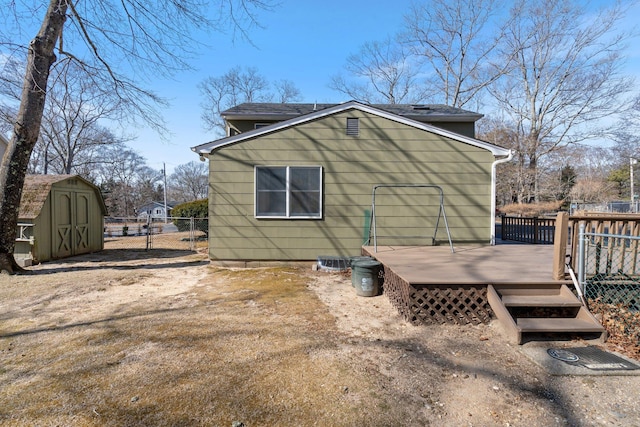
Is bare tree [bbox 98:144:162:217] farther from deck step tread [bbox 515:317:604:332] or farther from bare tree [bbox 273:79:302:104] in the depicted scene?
deck step tread [bbox 515:317:604:332]

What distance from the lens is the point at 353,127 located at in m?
7.27

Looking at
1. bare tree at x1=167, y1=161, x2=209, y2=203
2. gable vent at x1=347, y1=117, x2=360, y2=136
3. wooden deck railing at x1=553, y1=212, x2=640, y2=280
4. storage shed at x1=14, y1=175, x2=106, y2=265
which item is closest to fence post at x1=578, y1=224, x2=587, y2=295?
wooden deck railing at x1=553, y1=212, x2=640, y2=280

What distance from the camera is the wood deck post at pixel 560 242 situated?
12.6 ft

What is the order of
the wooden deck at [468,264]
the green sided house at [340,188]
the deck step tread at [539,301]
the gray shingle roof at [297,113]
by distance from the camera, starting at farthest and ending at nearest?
the gray shingle roof at [297,113] < the green sided house at [340,188] < the wooden deck at [468,264] < the deck step tread at [539,301]

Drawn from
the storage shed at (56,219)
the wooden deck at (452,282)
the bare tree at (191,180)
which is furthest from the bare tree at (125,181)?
the wooden deck at (452,282)

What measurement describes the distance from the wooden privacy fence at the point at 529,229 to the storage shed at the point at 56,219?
12.9 metres

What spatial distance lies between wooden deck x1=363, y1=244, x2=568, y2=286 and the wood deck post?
0.15 meters

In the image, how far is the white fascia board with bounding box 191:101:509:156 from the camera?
7.09 meters

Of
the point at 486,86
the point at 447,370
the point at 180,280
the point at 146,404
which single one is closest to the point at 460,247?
the point at 447,370

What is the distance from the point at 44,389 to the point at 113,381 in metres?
0.47

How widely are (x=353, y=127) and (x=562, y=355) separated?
552cm

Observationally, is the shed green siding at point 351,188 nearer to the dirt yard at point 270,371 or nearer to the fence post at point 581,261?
the dirt yard at point 270,371

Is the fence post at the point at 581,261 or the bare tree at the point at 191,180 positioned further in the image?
the bare tree at the point at 191,180

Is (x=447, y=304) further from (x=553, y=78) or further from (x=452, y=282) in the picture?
(x=553, y=78)
